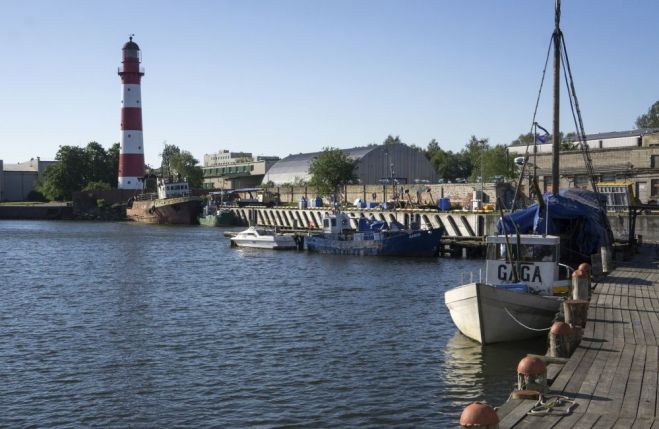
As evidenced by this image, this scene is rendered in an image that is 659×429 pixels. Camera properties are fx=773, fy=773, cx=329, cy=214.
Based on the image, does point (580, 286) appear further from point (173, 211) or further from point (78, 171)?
point (78, 171)

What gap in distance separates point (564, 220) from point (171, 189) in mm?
96900

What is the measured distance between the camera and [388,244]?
60.7 meters

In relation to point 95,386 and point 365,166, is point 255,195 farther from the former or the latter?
point 95,386

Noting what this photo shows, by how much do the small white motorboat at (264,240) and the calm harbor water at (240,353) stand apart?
21592 mm

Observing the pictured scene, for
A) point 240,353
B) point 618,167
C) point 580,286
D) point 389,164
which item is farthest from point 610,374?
point 389,164

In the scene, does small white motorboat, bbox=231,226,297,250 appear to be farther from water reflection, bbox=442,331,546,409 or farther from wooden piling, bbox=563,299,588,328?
wooden piling, bbox=563,299,588,328

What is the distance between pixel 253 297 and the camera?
129 ft

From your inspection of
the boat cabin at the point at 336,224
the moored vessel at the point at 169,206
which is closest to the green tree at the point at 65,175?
the moored vessel at the point at 169,206

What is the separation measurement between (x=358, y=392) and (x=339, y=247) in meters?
43.6

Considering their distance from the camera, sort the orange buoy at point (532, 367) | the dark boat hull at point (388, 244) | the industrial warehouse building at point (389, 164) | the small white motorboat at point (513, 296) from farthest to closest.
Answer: the industrial warehouse building at point (389, 164) < the dark boat hull at point (388, 244) < the small white motorboat at point (513, 296) < the orange buoy at point (532, 367)

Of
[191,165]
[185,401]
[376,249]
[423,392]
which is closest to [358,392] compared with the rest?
[423,392]

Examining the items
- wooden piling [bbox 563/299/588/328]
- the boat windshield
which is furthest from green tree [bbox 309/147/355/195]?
wooden piling [bbox 563/299/588/328]

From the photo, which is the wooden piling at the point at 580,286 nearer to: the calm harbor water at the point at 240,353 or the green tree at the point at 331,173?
the calm harbor water at the point at 240,353

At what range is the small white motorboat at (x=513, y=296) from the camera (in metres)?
24.1
